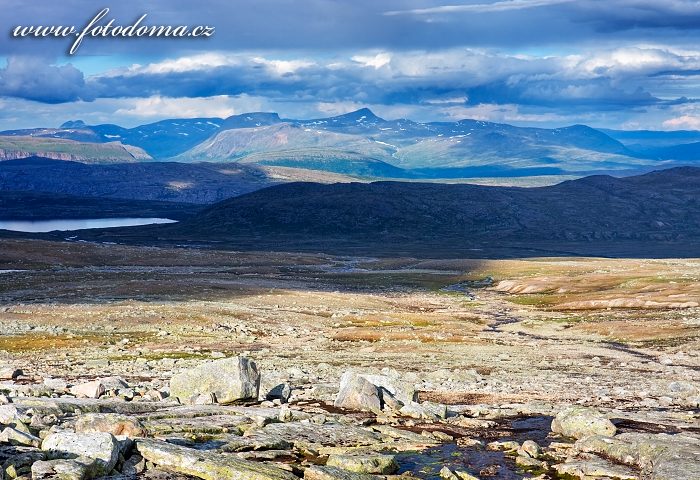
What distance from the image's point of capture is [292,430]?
105 ft

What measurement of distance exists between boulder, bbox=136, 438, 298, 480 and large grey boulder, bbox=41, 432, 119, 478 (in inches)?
54.0

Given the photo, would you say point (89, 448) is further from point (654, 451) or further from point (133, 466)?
point (654, 451)

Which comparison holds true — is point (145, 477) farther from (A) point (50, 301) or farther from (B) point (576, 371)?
(A) point (50, 301)

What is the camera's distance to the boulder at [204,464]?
24734mm

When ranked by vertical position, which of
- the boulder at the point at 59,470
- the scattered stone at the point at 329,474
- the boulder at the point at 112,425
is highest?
the boulder at the point at 59,470

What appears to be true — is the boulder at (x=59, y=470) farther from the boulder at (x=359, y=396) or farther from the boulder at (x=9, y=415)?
the boulder at (x=359, y=396)

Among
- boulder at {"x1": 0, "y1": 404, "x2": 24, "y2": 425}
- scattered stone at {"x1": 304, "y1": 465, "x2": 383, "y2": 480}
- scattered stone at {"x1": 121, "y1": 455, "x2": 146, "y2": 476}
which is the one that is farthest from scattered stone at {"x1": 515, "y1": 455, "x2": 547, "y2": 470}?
boulder at {"x1": 0, "y1": 404, "x2": 24, "y2": 425}

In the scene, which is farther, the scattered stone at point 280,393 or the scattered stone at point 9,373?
the scattered stone at point 9,373

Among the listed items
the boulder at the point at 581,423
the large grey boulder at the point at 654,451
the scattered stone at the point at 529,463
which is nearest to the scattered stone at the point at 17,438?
the scattered stone at the point at 529,463

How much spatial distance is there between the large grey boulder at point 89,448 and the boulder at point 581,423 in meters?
20.1

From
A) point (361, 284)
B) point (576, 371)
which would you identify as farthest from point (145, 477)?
point (361, 284)

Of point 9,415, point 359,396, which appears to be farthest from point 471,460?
point 9,415

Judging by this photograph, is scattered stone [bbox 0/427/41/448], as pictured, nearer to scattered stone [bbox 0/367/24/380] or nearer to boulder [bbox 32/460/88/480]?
boulder [bbox 32/460/88/480]

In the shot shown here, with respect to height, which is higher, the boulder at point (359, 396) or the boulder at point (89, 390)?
the boulder at point (89, 390)
